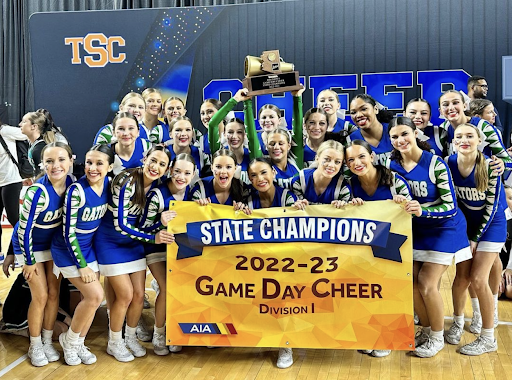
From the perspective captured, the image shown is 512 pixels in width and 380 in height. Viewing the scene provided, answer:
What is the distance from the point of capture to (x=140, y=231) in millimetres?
3223

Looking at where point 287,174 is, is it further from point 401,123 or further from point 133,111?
point 133,111

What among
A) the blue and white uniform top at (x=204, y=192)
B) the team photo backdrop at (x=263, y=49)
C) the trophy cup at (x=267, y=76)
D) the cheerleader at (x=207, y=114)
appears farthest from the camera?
the team photo backdrop at (x=263, y=49)

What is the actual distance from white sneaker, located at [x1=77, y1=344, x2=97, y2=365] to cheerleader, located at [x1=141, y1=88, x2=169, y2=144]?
5.30ft

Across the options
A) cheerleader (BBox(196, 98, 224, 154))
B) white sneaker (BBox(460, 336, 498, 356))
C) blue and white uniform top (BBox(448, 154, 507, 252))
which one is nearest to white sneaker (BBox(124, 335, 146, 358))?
cheerleader (BBox(196, 98, 224, 154))

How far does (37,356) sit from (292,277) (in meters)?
1.55

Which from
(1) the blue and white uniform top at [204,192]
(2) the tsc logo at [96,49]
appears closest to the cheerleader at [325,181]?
(1) the blue and white uniform top at [204,192]

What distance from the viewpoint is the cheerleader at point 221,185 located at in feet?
10.7

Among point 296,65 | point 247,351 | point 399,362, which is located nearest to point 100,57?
point 296,65

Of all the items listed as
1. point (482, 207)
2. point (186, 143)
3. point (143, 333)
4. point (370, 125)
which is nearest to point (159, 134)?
point (186, 143)

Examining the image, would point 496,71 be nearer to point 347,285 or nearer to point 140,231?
point 347,285

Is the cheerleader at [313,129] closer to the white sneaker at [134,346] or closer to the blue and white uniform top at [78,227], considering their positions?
the blue and white uniform top at [78,227]

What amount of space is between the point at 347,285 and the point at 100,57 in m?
4.56

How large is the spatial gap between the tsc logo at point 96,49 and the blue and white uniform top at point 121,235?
12.0 feet

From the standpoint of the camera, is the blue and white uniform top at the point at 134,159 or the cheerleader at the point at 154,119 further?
the cheerleader at the point at 154,119
